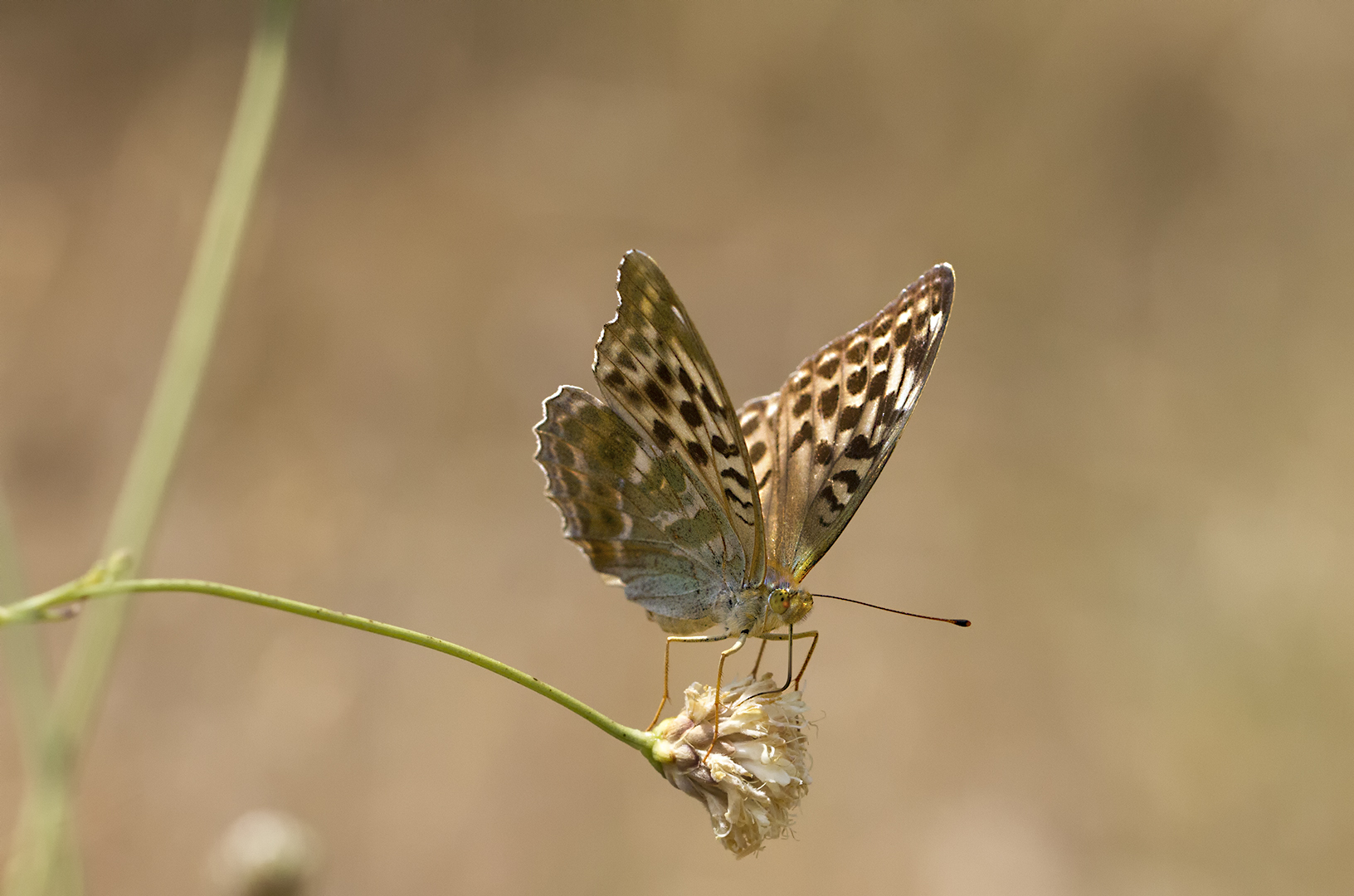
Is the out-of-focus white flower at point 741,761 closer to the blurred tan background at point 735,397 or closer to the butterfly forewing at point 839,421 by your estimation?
the butterfly forewing at point 839,421

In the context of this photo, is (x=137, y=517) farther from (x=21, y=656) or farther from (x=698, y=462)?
(x=698, y=462)

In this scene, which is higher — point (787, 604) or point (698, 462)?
point (698, 462)

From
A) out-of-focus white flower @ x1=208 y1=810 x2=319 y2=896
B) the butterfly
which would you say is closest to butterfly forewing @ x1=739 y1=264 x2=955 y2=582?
the butterfly

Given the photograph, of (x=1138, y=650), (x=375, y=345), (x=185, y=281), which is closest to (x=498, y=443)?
(x=375, y=345)

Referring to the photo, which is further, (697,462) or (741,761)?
(697,462)

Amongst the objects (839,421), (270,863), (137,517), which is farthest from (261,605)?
(270,863)

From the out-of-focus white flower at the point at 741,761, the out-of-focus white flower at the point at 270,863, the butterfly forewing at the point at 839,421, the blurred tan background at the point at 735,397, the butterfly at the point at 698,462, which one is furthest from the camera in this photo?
the blurred tan background at the point at 735,397

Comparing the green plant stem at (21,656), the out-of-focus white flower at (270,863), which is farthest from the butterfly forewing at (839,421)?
the out-of-focus white flower at (270,863)
